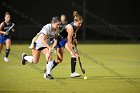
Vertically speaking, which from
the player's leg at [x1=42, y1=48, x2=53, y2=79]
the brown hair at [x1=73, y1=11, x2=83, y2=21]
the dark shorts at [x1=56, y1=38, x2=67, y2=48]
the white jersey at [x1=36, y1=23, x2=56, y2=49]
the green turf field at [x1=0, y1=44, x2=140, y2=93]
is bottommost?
the green turf field at [x1=0, y1=44, x2=140, y2=93]

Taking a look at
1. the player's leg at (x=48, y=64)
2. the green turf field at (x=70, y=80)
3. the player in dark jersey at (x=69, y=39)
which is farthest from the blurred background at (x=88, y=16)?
the player's leg at (x=48, y=64)

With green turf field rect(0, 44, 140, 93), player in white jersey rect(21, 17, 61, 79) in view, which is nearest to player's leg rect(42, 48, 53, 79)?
player in white jersey rect(21, 17, 61, 79)

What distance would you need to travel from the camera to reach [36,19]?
32.0 metres

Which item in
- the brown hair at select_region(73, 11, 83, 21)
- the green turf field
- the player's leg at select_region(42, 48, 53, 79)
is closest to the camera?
the green turf field

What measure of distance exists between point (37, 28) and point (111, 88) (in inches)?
833

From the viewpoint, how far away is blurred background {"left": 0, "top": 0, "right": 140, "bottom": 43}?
3142 centimetres

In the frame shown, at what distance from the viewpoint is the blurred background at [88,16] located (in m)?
31.4

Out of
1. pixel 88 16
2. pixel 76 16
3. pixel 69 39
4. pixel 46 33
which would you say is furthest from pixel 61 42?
pixel 88 16

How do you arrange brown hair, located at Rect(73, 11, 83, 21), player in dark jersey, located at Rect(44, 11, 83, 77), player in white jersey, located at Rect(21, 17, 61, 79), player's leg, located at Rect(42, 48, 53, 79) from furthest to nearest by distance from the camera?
player in dark jersey, located at Rect(44, 11, 83, 77) < brown hair, located at Rect(73, 11, 83, 21) < player's leg, located at Rect(42, 48, 53, 79) < player in white jersey, located at Rect(21, 17, 61, 79)

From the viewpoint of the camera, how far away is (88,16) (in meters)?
31.8

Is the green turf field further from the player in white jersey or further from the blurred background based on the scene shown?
the blurred background

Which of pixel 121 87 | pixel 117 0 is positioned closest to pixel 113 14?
pixel 117 0

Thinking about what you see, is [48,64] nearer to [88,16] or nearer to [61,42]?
[61,42]

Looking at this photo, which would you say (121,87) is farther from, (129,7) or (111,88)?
(129,7)
